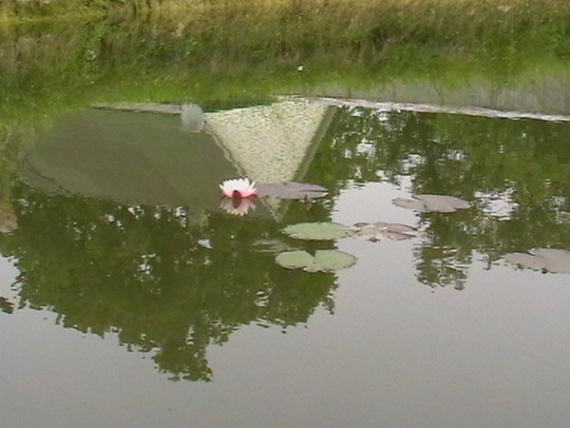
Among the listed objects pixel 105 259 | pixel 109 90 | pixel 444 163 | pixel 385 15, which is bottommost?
pixel 105 259

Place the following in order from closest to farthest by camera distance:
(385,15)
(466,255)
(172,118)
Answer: (466,255) < (172,118) < (385,15)

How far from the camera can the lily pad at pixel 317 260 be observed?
11.4ft

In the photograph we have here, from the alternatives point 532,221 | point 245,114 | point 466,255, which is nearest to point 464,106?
point 245,114

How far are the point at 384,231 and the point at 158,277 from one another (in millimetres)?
1057

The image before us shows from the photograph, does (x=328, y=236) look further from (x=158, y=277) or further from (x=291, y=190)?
(x=158, y=277)

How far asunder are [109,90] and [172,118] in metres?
1.48

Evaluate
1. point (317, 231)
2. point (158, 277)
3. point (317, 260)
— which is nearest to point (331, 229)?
point (317, 231)

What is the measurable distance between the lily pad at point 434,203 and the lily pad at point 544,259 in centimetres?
57

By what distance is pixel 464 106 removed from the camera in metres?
7.34

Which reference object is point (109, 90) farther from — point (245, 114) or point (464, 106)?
point (464, 106)

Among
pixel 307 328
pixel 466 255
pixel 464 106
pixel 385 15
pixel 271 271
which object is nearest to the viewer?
pixel 307 328

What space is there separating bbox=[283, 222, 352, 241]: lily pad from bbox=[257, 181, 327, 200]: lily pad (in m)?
0.42

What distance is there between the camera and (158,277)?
3.46 metres

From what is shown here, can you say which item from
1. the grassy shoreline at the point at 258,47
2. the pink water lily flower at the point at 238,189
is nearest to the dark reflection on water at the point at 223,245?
the pink water lily flower at the point at 238,189
